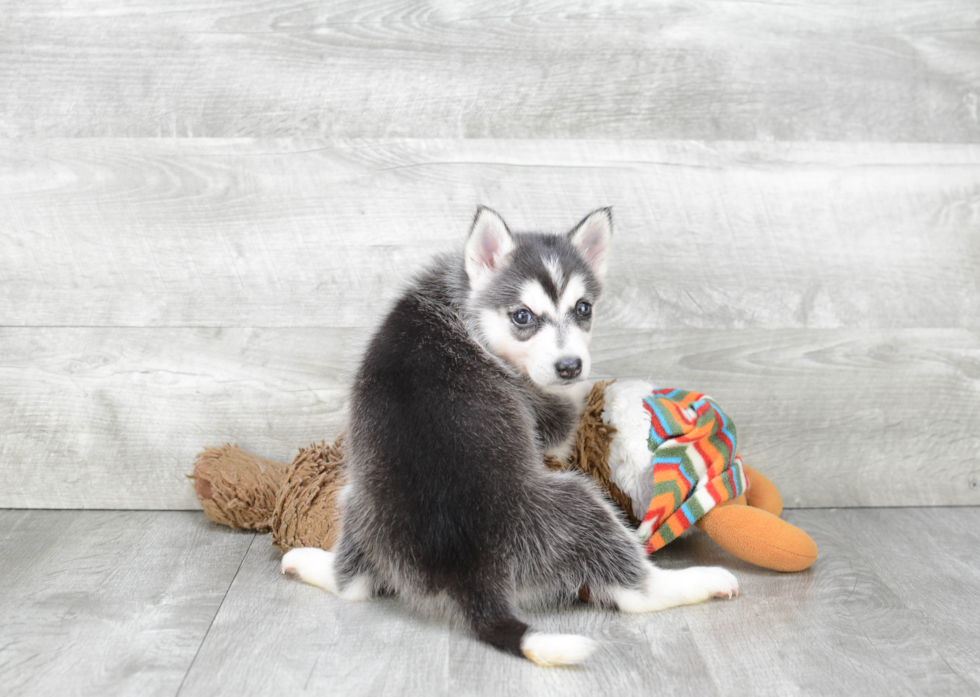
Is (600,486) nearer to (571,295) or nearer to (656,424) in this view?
(656,424)

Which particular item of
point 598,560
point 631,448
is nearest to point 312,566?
point 598,560

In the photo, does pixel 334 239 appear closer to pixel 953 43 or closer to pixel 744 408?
pixel 744 408

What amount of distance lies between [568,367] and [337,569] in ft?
2.41

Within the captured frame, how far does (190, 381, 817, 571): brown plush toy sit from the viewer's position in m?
2.08

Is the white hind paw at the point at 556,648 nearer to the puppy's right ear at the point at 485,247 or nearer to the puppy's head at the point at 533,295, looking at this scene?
the puppy's head at the point at 533,295

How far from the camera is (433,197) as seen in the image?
255 centimetres

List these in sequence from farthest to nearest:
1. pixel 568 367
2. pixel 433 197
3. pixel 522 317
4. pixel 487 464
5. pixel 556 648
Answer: pixel 433 197 < pixel 522 317 < pixel 568 367 < pixel 487 464 < pixel 556 648

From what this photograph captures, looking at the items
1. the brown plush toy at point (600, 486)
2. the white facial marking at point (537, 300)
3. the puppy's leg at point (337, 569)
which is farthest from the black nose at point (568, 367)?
the puppy's leg at point (337, 569)

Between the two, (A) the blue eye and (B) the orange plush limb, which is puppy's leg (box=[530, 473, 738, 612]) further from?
(A) the blue eye

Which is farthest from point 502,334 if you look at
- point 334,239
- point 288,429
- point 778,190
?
point 778,190

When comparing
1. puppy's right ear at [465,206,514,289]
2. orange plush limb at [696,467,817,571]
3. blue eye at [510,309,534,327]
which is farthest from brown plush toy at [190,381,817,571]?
puppy's right ear at [465,206,514,289]

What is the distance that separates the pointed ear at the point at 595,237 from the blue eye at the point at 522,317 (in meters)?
0.25

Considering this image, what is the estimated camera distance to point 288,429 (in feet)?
8.68

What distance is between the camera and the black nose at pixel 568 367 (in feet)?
6.19
